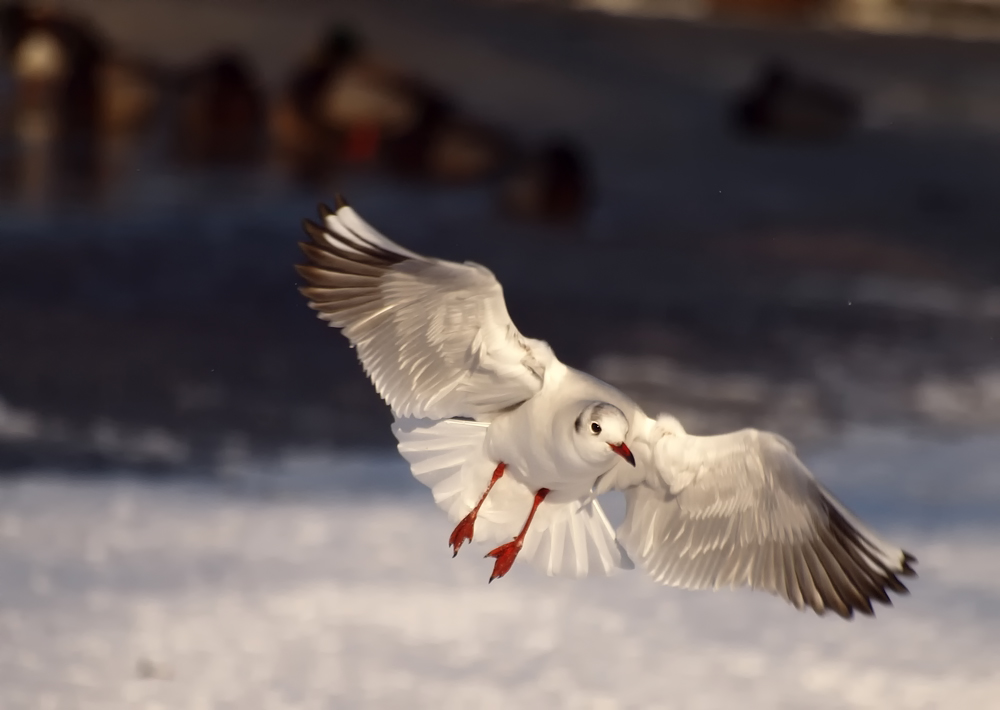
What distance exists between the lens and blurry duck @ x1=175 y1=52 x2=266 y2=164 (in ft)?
17.5

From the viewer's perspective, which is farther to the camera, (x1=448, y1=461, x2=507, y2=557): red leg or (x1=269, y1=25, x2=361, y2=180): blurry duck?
(x1=269, y1=25, x2=361, y2=180): blurry duck

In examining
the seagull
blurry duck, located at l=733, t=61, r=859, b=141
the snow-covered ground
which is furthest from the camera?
blurry duck, located at l=733, t=61, r=859, b=141

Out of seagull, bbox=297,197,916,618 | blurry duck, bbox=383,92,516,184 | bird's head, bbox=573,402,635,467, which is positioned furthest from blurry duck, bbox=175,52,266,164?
bird's head, bbox=573,402,635,467

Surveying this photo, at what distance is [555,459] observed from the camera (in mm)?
2035

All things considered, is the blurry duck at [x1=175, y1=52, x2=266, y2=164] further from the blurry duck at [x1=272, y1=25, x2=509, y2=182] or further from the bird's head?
the bird's head

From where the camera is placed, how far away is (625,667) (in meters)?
2.80

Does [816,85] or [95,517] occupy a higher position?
[816,85]

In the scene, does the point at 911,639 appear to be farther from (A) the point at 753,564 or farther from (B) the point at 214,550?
(B) the point at 214,550

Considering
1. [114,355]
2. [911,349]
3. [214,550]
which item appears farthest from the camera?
[911,349]

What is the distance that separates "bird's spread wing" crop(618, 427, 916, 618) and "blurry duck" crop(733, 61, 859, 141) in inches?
147

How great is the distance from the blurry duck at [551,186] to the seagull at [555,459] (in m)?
3.17

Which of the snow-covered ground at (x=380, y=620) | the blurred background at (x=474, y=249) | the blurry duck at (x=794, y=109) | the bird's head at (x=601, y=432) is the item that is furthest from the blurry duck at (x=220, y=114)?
the bird's head at (x=601, y=432)

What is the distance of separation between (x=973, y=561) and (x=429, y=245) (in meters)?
2.70

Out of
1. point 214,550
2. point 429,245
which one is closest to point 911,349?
point 429,245
